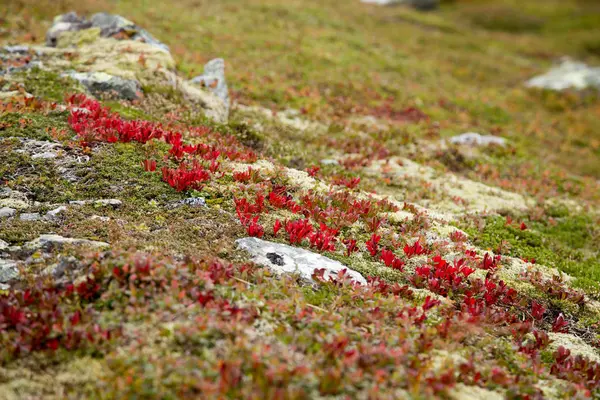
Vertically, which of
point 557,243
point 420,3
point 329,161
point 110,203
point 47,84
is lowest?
point 557,243

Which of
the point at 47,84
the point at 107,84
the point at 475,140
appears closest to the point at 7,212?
the point at 47,84

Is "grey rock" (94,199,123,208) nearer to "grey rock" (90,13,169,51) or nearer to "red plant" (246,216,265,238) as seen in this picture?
"red plant" (246,216,265,238)

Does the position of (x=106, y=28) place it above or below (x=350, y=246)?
above

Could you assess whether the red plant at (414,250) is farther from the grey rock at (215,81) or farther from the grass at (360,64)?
the grass at (360,64)

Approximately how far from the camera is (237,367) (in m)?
5.82

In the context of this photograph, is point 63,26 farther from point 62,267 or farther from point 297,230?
point 62,267

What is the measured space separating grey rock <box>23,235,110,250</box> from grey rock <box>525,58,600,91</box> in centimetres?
3635

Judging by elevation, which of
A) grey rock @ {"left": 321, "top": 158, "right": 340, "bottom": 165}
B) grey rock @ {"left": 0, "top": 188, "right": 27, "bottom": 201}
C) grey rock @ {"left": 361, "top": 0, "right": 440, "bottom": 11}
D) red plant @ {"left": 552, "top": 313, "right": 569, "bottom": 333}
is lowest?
red plant @ {"left": 552, "top": 313, "right": 569, "bottom": 333}

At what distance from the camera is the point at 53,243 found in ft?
25.4

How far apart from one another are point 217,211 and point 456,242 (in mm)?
5570

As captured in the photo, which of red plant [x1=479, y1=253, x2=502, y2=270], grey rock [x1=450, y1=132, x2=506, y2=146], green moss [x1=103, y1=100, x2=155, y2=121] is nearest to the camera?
red plant [x1=479, y1=253, x2=502, y2=270]

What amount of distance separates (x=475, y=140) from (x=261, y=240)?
645 inches

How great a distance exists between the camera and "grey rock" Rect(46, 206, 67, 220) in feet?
29.0

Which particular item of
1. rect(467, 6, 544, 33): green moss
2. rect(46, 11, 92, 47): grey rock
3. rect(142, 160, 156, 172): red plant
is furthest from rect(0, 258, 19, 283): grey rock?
rect(467, 6, 544, 33): green moss
